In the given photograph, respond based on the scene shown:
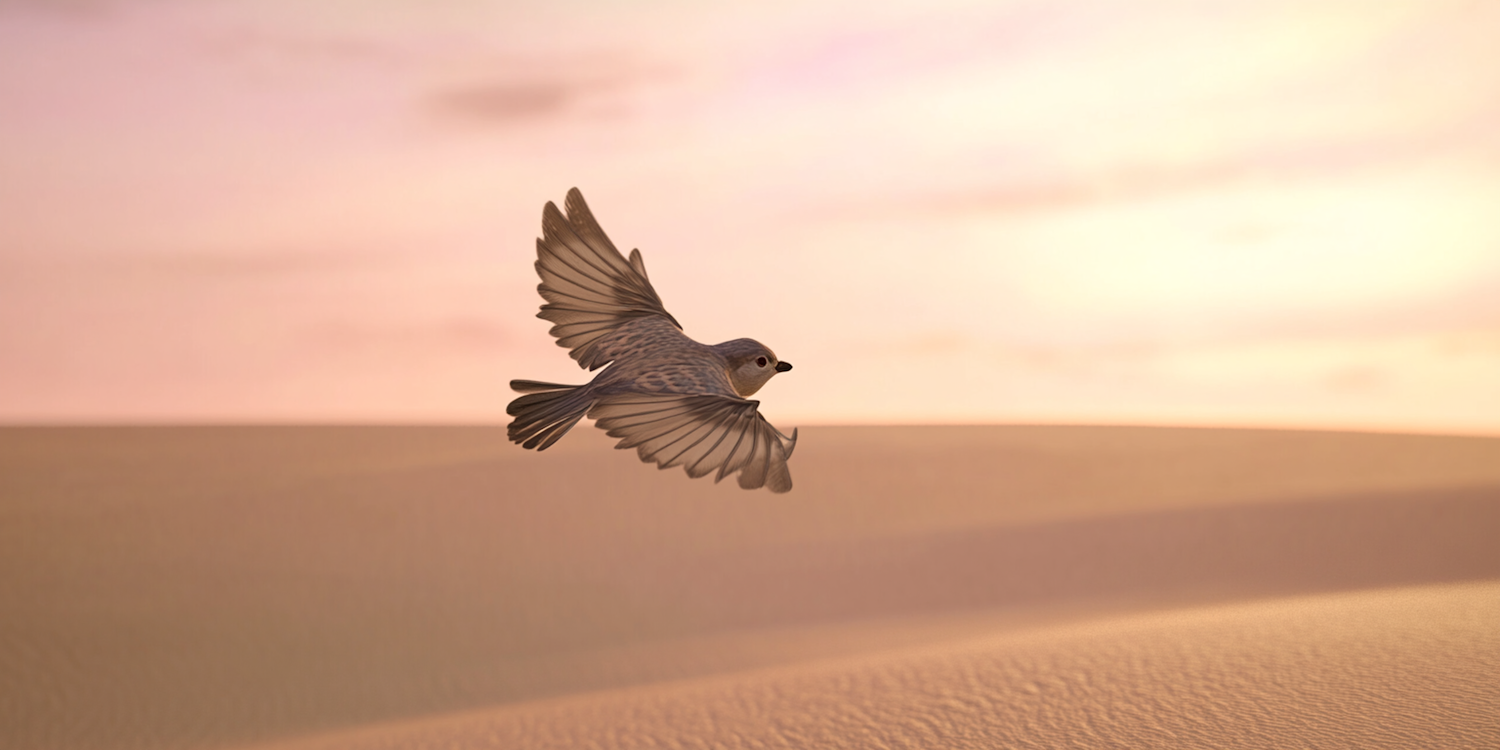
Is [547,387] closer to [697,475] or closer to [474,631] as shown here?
[697,475]

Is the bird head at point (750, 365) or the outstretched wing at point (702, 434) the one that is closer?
the outstretched wing at point (702, 434)

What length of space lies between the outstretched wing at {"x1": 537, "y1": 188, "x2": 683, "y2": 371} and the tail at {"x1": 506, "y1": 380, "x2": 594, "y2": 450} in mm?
296

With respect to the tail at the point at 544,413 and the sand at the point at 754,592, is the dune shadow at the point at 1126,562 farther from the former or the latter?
the tail at the point at 544,413

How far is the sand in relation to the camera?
9914 millimetres

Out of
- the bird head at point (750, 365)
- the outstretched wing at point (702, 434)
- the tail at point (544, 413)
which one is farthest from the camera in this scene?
the bird head at point (750, 365)

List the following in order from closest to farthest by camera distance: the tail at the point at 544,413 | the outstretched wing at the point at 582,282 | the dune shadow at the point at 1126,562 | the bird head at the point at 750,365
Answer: the tail at the point at 544,413 < the bird head at the point at 750,365 < the outstretched wing at the point at 582,282 < the dune shadow at the point at 1126,562

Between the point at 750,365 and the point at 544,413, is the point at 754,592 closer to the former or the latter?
the point at 750,365

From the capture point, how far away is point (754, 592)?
15805 mm

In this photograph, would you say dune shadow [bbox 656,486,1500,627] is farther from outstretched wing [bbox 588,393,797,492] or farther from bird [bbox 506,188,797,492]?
outstretched wing [bbox 588,393,797,492]

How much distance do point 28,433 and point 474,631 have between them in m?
10.2

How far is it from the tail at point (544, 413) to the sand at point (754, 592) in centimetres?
826

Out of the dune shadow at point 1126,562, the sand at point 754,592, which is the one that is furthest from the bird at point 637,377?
the dune shadow at point 1126,562

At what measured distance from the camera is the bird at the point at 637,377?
4.27 feet

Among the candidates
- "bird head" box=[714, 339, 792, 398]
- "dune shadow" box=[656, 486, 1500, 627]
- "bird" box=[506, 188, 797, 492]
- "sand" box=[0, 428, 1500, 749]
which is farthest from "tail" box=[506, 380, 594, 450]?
"dune shadow" box=[656, 486, 1500, 627]
